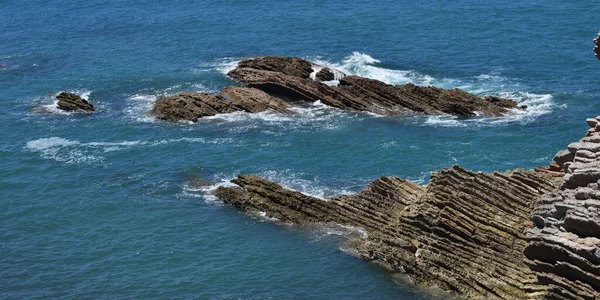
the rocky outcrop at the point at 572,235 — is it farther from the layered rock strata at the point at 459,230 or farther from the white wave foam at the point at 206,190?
the white wave foam at the point at 206,190

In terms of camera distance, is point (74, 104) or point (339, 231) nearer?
point (339, 231)

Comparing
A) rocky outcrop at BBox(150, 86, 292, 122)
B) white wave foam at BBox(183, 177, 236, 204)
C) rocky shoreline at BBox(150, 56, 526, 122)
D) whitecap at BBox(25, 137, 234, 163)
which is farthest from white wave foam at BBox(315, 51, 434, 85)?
white wave foam at BBox(183, 177, 236, 204)

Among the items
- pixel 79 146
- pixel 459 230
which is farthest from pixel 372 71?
pixel 459 230

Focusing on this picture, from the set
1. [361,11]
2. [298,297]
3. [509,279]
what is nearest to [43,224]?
A: [298,297]

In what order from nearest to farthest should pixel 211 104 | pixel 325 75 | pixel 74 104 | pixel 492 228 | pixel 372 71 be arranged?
1. pixel 492 228
2. pixel 211 104
3. pixel 74 104
4. pixel 325 75
5. pixel 372 71

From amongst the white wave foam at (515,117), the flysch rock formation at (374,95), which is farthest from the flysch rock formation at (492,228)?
the flysch rock formation at (374,95)

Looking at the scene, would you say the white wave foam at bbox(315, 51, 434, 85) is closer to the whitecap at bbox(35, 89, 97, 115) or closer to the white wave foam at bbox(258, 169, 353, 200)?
the whitecap at bbox(35, 89, 97, 115)

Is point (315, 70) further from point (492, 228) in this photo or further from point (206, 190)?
point (492, 228)
